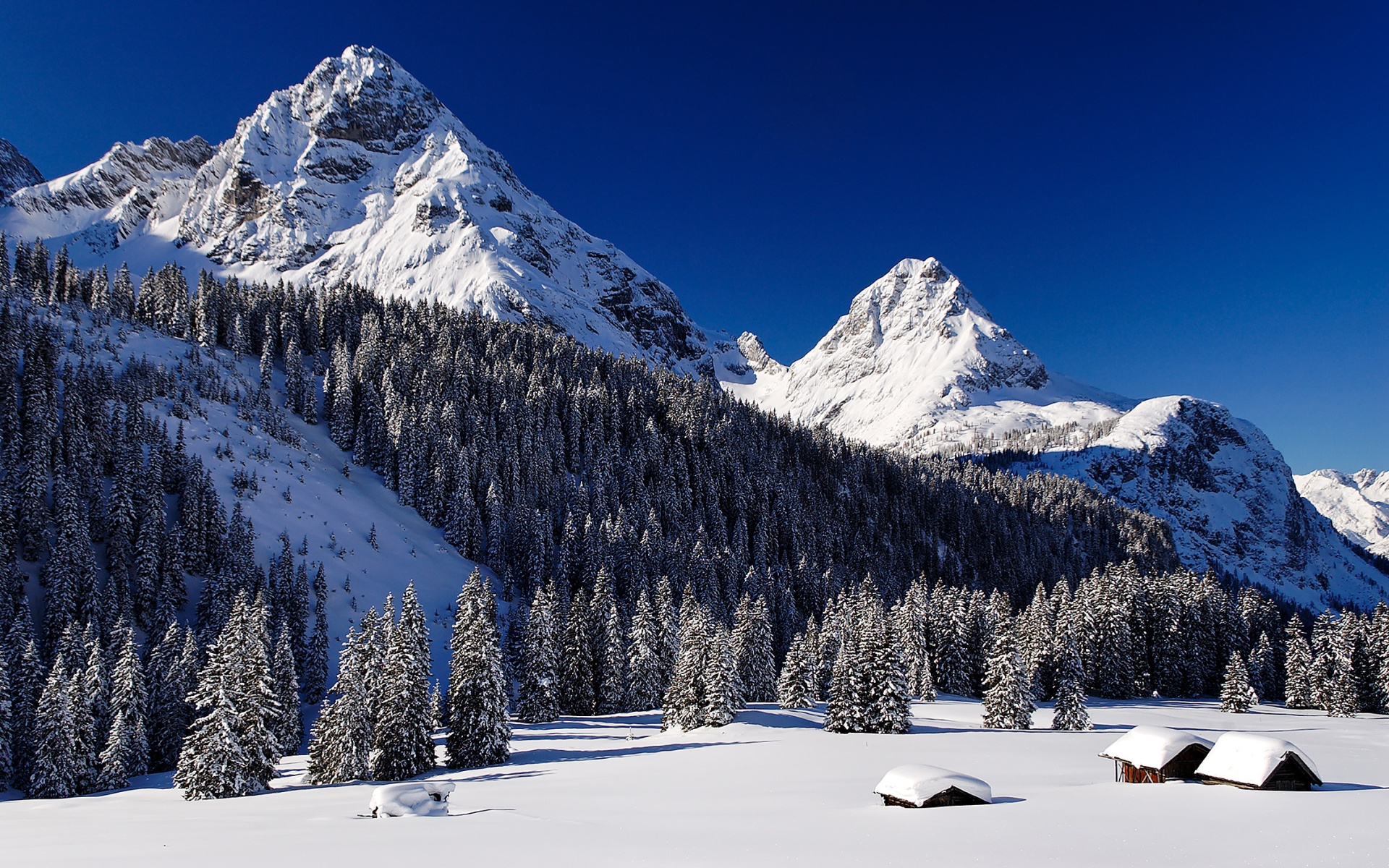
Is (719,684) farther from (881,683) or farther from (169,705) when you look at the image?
(169,705)

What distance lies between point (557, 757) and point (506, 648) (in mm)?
37544

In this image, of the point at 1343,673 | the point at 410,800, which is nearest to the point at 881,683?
the point at 410,800

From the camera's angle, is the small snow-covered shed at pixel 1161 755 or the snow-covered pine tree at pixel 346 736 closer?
the small snow-covered shed at pixel 1161 755

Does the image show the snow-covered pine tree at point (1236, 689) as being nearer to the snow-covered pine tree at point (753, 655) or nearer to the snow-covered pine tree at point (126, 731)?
the snow-covered pine tree at point (753, 655)

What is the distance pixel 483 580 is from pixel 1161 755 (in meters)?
81.9

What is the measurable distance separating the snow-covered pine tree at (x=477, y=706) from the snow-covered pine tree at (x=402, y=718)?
1632mm

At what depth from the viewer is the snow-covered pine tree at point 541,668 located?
56531mm

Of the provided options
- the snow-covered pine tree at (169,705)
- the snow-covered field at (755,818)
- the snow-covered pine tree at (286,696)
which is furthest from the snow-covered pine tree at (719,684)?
the snow-covered pine tree at (169,705)

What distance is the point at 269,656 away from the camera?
51719mm

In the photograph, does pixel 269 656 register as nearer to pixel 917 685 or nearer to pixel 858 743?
pixel 858 743

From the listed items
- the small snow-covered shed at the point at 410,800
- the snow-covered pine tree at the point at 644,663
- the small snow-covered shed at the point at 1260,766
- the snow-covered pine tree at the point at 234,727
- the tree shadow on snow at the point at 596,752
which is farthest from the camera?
the snow-covered pine tree at the point at 644,663

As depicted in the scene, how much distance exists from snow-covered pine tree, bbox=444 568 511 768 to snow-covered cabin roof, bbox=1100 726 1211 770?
31257 mm

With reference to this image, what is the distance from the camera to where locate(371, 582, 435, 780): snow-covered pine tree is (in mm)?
38688

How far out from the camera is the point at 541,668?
5706cm
